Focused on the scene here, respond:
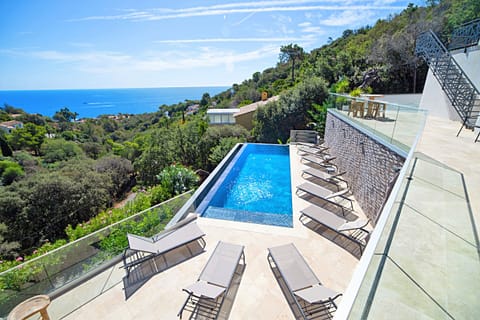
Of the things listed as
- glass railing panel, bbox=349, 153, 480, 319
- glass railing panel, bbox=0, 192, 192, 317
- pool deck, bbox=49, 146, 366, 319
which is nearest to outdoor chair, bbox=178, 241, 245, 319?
pool deck, bbox=49, 146, 366, 319

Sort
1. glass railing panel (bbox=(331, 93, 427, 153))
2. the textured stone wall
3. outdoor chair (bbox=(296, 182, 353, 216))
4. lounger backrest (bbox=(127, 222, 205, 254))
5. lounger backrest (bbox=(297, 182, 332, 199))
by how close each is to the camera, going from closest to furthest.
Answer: lounger backrest (bbox=(127, 222, 205, 254)), glass railing panel (bbox=(331, 93, 427, 153)), the textured stone wall, outdoor chair (bbox=(296, 182, 353, 216)), lounger backrest (bbox=(297, 182, 332, 199))

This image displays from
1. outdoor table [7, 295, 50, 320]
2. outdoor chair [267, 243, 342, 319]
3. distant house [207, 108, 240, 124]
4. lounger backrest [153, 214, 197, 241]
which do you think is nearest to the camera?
outdoor table [7, 295, 50, 320]

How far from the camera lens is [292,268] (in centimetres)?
404

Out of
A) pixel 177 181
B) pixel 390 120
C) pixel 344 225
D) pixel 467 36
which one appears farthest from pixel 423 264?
pixel 467 36

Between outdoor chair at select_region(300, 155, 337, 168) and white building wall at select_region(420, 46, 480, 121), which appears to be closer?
white building wall at select_region(420, 46, 480, 121)

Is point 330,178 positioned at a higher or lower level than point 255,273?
higher

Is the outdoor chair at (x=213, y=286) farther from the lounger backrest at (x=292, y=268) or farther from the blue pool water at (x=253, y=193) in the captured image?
the blue pool water at (x=253, y=193)

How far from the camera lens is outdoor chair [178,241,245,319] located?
11.4 ft

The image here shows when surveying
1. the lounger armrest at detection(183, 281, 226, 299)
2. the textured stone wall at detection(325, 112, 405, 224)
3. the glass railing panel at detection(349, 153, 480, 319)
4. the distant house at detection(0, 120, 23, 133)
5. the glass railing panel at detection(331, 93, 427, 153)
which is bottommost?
the distant house at detection(0, 120, 23, 133)

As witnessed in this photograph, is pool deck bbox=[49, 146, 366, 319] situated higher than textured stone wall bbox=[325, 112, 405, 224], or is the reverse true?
textured stone wall bbox=[325, 112, 405, 224]

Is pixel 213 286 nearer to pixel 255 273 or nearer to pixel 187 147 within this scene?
pixel 255 273

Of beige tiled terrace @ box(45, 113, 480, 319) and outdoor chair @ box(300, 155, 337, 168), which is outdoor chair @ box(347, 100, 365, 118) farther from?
beige tiled terrace @ box(45, 113, 480, 319)

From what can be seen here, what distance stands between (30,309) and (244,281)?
10.6ft

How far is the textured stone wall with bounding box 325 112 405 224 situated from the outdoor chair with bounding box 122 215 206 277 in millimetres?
4268
